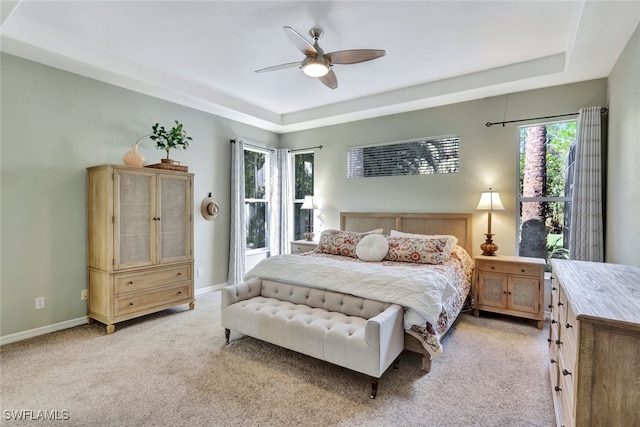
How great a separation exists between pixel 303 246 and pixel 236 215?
1.20 metres

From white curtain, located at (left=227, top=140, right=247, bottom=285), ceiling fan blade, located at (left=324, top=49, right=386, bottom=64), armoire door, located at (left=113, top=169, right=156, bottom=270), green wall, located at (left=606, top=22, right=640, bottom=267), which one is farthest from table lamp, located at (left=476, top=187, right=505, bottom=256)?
armoire door, located at (left=113, top=169, right=156, bottom=270)

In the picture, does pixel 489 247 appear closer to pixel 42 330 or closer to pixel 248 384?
pixel 248 384

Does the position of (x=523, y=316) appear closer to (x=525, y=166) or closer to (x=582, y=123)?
(x=525, y=166)

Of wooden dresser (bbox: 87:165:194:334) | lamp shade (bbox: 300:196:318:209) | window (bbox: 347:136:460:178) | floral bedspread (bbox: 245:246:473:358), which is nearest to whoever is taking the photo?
floral bedspread (bbox: 245:246:473:358)

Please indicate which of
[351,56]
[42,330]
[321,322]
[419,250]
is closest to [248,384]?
[321,322]

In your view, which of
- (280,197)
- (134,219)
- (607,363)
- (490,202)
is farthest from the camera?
(280,197)

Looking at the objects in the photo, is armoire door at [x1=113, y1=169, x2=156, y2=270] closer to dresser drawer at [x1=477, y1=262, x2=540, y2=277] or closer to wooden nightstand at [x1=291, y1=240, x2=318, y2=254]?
wooden nightstand at [x1=291, y1=240, x2=318, y2=254]

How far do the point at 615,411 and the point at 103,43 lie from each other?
451cm

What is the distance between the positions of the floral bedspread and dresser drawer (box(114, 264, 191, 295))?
1066 millimetres

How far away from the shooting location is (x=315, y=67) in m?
2.69

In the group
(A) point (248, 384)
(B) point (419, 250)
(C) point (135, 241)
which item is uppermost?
(C) point (135, 241)

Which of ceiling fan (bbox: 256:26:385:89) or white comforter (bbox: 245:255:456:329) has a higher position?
ceiling fan (bbox: 256:26:385:89)

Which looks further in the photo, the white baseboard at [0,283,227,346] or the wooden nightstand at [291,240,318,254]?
the wooden nightstand at [291,240,318,254]

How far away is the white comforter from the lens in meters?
A: 2.38
